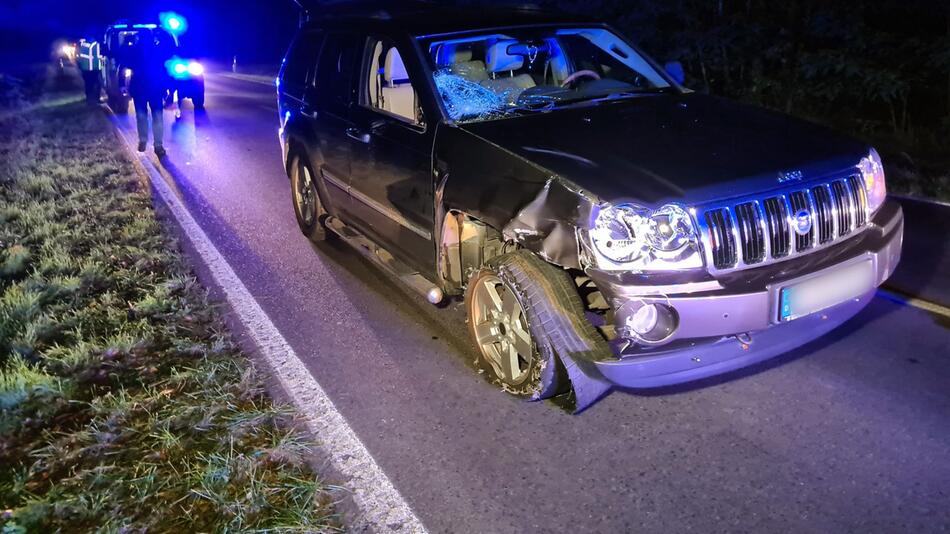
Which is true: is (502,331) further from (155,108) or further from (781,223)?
(155,108)

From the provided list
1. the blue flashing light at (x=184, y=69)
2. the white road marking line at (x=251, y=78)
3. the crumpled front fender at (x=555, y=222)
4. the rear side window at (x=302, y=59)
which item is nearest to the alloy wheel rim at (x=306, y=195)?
the rear side window at (x=302, y=59)

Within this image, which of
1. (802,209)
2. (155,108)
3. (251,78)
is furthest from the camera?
(251,78)

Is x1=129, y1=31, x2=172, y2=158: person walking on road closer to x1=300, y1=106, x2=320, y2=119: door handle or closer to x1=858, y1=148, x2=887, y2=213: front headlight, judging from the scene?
x1=300, y1=106, x2=320, y2=119: door handle

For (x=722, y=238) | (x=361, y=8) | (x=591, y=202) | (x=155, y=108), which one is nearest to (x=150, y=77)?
(x=155, y=108)

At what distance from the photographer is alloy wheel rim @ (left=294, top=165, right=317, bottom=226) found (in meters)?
6.54

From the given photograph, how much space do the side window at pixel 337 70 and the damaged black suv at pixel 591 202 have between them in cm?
6

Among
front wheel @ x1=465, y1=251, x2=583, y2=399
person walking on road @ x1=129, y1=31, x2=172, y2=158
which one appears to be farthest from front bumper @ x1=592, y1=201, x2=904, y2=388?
person walking on road @ x1=129, y1=31, x2=172, y2=158

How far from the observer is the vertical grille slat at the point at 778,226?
3.44m

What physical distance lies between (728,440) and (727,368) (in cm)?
36

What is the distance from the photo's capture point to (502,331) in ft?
13.2

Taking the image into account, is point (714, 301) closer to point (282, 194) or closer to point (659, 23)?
point (282, 194)

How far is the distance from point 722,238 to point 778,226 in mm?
320

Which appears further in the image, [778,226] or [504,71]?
[504,71]

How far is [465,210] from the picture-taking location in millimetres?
3998
